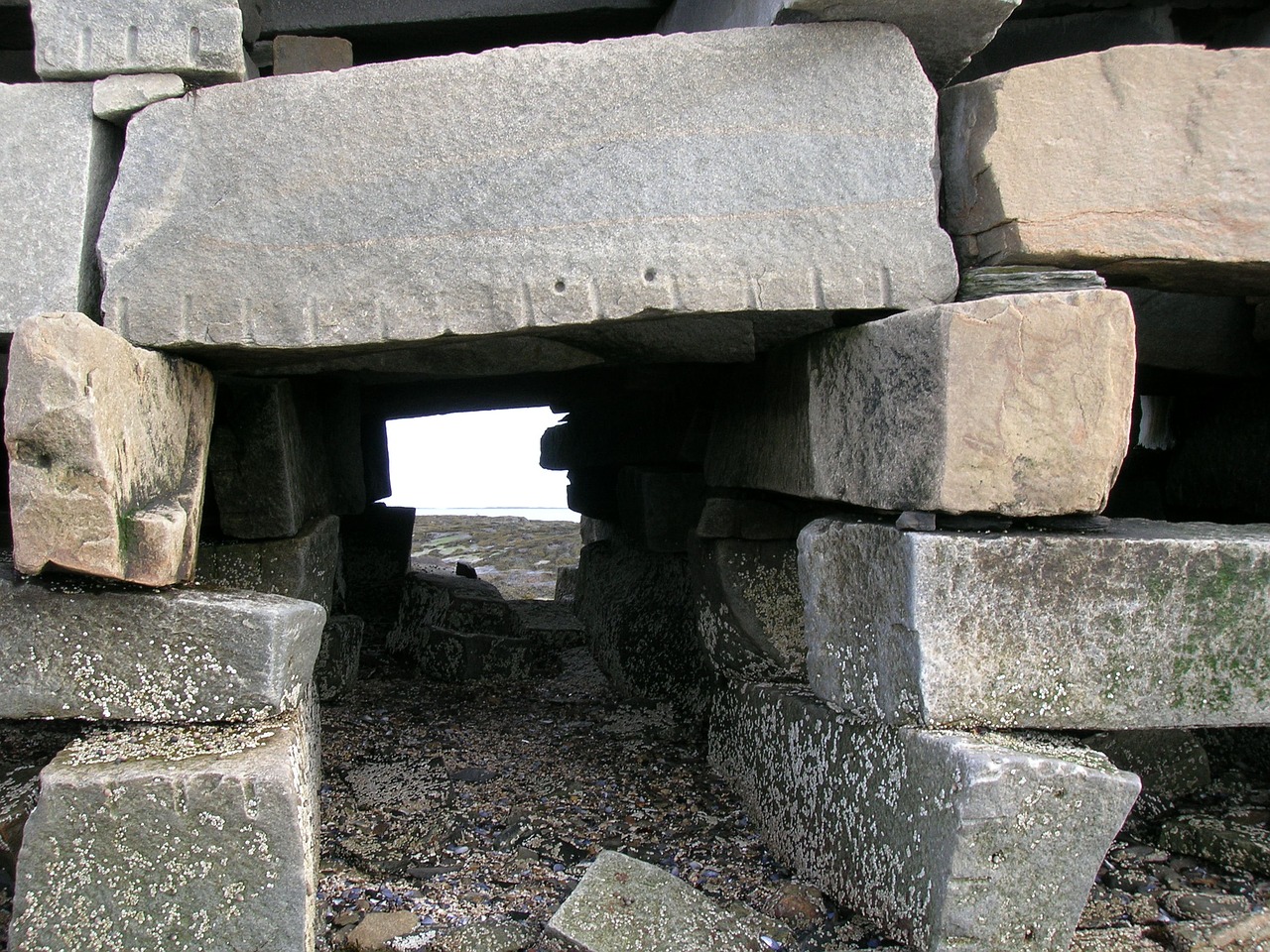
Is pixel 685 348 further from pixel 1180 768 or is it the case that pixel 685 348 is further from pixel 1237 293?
pixel 1180 768

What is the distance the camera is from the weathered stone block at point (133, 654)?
1814mm

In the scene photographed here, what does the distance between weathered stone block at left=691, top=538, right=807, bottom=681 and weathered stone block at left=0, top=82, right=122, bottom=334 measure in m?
1.65

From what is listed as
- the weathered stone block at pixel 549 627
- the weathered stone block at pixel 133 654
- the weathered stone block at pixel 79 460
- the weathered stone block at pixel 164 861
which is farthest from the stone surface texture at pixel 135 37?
the weathered stone block at pixel 549 627

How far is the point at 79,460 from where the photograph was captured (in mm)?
1699

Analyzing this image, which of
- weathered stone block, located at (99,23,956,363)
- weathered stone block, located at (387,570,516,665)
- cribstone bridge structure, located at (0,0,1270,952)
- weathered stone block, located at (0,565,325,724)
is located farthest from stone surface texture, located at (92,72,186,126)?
weathered stone block, located at (387,570,516,665)

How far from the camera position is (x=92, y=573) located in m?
1.74

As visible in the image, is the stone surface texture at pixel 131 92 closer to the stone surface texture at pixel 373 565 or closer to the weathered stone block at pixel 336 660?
the weathered stone block at pixel 336 660

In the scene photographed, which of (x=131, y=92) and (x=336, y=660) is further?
(x=336, y=660)

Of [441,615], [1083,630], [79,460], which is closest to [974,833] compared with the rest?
[1083,630]

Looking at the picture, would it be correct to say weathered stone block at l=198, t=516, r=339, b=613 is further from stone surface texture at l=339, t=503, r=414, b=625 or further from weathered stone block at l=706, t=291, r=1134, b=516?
stone surface texture at l=339, t=503, r=414, b=625

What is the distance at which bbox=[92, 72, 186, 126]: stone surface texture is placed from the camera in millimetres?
2098

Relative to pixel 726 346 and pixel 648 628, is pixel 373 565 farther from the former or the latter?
pixel 726 346

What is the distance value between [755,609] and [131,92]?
74.5 inches

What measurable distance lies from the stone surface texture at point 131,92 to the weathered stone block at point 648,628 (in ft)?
6.23
